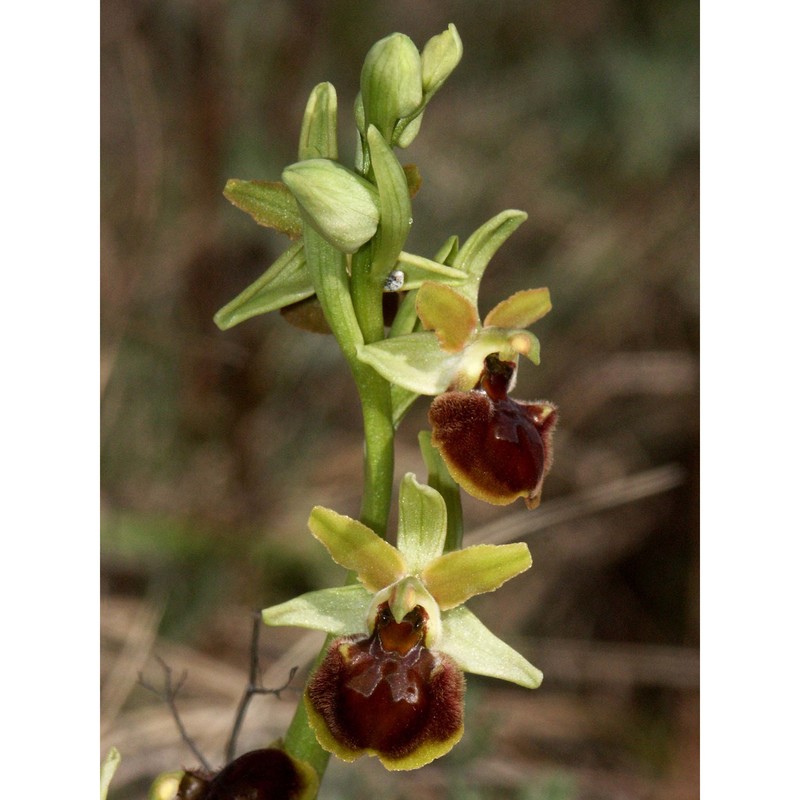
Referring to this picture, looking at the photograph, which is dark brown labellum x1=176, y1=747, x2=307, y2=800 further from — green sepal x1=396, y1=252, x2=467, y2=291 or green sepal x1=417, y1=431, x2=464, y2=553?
green sepal x1=396, y1=252, x2=467, y2=291

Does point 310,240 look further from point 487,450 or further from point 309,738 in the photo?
point 309,738

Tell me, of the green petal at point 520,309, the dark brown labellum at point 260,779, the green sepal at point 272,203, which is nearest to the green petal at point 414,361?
the green petal at point 520,309

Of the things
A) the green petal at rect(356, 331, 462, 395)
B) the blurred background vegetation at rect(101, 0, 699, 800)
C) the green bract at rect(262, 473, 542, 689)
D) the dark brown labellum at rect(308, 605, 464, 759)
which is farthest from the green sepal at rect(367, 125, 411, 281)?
the blurred background vegetation at rect(101, 0, 699, 800)

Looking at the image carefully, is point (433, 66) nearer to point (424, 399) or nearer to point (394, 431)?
point (394, 431)

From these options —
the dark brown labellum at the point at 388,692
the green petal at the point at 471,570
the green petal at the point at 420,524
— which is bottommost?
the dark brown labellum at the point at 388,692

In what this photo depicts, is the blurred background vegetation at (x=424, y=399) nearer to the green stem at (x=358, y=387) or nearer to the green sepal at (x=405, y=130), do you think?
the green stem at (x=358, y=387)
